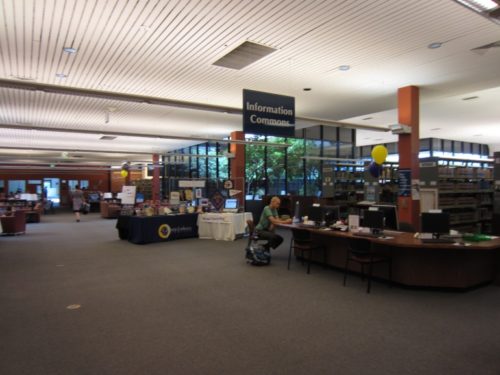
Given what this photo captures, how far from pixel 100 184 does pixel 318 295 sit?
25.9 meters

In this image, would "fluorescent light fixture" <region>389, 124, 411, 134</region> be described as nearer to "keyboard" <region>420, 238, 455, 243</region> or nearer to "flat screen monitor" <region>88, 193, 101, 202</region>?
"keyboard" <region>420, 238, 455, 243</region>

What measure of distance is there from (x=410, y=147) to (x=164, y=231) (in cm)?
653

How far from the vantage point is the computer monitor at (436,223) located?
16.7 feet

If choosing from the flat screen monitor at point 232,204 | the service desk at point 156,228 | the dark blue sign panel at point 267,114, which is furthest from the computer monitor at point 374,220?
the service desk at point 156,228

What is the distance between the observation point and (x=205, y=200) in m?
11.9

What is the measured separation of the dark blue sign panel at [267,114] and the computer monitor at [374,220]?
191cm

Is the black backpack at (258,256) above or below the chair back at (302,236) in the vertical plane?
below

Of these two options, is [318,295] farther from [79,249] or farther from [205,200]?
[205,200]

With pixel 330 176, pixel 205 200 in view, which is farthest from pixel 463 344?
pixel 205 200

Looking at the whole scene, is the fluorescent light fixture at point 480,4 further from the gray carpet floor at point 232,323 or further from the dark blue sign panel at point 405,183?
the dark blue sign panel at point 405,183

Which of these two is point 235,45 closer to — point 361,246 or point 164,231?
point 361,246

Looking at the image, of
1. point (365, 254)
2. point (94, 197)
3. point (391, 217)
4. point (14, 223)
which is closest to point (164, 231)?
point (14, 223)

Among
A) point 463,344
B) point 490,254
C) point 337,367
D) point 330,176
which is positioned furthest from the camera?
point 330,176

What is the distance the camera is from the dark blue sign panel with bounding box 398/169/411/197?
7557mm
